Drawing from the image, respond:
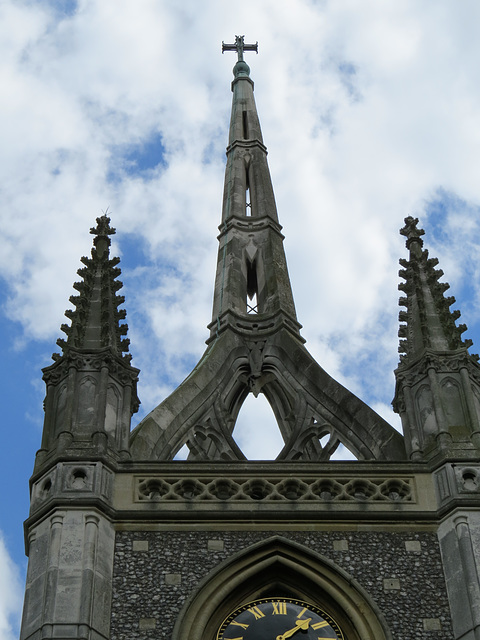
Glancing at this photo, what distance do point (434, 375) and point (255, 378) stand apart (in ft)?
12.8

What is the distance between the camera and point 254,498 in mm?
21250

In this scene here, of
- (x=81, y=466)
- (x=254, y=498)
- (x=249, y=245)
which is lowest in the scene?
(x=254, y=498)

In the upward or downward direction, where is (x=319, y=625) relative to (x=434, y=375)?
downward

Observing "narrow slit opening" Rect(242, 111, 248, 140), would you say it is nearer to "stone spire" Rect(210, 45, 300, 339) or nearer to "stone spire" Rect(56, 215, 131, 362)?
"stone spire" Rect(210, 45, 300, 339)

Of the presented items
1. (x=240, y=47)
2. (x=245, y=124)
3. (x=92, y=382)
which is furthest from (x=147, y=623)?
(x=240, y=47)

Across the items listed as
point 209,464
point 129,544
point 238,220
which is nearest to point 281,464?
point 209,464

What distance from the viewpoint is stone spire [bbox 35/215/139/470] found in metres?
21.3

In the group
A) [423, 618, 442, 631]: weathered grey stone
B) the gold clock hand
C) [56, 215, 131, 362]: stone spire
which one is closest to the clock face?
the gold clock hand

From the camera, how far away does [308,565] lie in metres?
20.0

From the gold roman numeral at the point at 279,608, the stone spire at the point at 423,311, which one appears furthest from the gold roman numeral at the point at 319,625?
the stone spire at the point at 423,311

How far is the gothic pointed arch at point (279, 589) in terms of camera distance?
19219 millimetres

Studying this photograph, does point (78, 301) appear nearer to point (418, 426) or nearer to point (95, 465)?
point (95, 465)

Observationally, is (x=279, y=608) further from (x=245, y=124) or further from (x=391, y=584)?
(x=245, y=124)

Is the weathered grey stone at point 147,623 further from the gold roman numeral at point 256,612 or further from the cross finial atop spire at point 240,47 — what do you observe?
the cross finial atop spire at point 240,47
